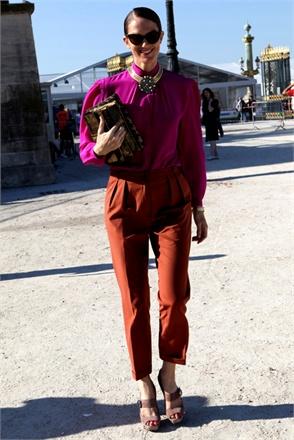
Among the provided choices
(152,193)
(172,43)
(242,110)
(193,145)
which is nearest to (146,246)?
(152,193)

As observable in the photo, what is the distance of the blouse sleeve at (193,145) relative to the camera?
12.0ft

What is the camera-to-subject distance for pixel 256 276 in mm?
6500

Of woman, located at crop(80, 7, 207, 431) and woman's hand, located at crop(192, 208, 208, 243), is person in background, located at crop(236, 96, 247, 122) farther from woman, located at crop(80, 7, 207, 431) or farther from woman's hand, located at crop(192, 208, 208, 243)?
woman, located at crop(80, 7, 207, 431)

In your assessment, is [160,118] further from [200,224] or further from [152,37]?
[200,224]

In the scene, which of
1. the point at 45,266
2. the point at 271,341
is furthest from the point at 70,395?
the point at 45,266

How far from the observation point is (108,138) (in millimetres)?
3449

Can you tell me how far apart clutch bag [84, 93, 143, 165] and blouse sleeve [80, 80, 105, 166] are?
0.27 feet

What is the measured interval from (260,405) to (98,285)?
297 centimetres

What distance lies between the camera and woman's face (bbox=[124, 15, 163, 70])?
3.52 meters

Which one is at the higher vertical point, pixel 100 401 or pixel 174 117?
pixel 174 117

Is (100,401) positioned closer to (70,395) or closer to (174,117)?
(70,395)

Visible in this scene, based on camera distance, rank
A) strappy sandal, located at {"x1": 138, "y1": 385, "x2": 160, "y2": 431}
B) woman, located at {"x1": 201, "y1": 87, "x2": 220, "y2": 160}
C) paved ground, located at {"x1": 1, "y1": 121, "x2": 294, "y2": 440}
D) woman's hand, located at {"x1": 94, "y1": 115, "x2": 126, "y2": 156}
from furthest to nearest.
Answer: woman, located at {"x1": 201, "y1": 87, "x2": 220, "y2": 160} < paved ground, located at {"x1": 1, "y1": 121, "x2": 294, "y2": 440} < strappy sandal, located at {"x1": 138, "y1": 385, "x2": 160, "y2": 431} < woman's hand, located at {"x1": 94, "y1": 115, "x2": 126, "y2": 156}

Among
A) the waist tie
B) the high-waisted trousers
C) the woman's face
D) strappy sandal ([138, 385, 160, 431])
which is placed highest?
the woman's face

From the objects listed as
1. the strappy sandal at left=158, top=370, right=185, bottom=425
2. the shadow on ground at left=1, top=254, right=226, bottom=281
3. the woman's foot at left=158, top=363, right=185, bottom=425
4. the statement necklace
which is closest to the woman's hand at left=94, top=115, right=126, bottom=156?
the statement necklace
